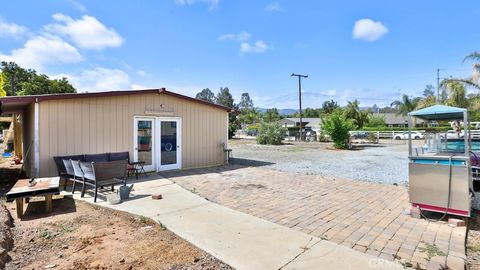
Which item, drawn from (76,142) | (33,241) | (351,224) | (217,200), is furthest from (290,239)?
(76,142)

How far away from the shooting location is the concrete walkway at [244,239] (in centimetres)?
307

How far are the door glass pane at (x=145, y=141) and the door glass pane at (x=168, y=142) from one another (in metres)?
0.43

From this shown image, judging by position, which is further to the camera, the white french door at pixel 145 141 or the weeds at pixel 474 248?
the white french door at pixel 145 141

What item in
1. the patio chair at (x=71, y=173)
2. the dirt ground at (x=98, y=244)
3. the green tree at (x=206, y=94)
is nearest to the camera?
the dirt ground at (x=98, y=244)

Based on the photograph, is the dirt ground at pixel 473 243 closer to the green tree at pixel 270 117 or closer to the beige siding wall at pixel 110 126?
the beige siding wall at pixel 110 126

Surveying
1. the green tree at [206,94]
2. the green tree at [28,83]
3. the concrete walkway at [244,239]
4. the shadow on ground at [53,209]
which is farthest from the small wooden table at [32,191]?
the green tree at [206,94]

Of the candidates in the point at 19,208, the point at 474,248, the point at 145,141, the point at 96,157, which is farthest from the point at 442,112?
the point at 96,157

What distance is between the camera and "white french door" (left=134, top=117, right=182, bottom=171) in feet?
29.7

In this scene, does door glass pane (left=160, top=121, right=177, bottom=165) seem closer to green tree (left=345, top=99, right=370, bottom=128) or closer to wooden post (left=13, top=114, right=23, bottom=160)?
wooden post (left=13, top=114, right=23, bottom=160)

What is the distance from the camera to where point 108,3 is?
27.8 ft

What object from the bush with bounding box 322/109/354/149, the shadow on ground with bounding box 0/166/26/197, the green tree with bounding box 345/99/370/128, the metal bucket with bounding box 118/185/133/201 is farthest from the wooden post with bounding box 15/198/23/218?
the green tree with bounding box 345/99/370/128

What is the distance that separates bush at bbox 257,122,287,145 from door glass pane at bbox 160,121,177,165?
1643cm

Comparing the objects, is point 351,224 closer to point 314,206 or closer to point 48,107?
point 314,206

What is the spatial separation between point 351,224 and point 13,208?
6.40 meters
